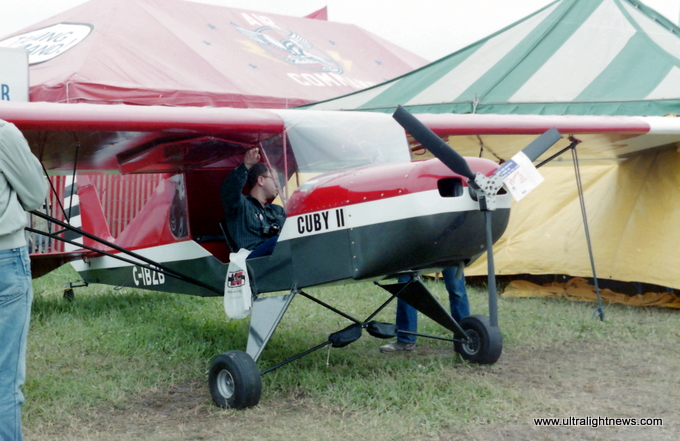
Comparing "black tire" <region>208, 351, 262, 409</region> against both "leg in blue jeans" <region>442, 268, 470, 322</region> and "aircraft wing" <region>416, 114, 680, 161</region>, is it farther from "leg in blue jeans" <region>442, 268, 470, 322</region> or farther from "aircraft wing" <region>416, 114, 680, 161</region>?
"aircraft wing" <region>416, 114, 680, 161</region>

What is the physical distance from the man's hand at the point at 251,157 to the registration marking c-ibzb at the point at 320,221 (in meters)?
0.74

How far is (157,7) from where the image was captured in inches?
584

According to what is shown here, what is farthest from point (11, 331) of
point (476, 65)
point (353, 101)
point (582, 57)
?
point (582, 57)

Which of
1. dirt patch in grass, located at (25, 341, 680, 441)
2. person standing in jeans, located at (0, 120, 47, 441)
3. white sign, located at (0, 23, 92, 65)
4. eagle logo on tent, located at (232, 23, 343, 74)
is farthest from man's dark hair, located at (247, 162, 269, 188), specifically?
eagle logo on tent, located at (232, 23, 343, 74)

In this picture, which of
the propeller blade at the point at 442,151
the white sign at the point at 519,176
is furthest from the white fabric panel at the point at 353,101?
the white sign at the point at 519,176

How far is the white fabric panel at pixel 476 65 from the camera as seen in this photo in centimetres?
822

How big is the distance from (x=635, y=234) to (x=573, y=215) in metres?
0.76

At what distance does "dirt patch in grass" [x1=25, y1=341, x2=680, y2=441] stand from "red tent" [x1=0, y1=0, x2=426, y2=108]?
7875 millimetres

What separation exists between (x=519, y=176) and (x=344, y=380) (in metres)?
1.79

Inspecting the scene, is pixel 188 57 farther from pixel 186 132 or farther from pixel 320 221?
pixel 320 221

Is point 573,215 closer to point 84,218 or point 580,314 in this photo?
point 580,314

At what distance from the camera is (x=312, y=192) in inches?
158

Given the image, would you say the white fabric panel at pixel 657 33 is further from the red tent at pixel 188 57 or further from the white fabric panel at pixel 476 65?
the red tent at pixel 188 57

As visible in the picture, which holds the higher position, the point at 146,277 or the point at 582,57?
the point at 582,57
